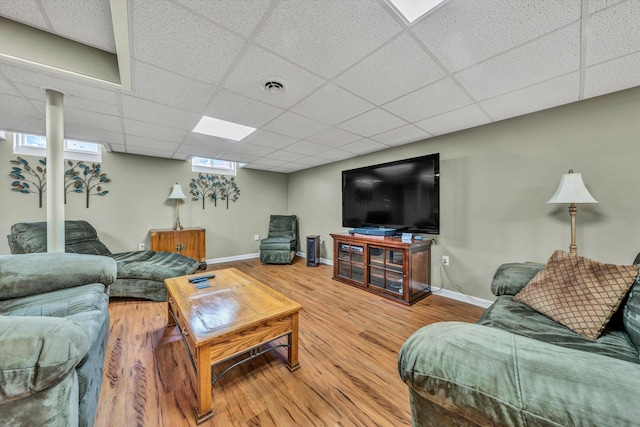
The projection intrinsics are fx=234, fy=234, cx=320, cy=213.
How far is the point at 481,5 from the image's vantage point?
3.71 ft

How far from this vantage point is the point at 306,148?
3518mm

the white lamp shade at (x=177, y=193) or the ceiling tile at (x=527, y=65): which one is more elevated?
the ceiling tile at (x=527, y=65)

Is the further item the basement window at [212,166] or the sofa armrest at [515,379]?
the basement window at [212,166]

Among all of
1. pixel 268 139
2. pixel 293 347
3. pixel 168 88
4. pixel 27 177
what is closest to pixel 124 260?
pixel 27 177

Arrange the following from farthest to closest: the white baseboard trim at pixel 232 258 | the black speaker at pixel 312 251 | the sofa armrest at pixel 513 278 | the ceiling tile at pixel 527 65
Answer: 1. the white baseboard trim at pixel 232 258
2. the black speaker at pixel 312 251
3. the sofa armrest at pixel 513 278
4. the ceiling tile at pixel 527 65

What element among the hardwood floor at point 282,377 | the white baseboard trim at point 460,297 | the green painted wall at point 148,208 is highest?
the green painted wall at point 148,208

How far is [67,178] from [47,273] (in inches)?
106

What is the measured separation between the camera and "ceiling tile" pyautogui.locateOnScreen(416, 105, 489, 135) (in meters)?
2.26

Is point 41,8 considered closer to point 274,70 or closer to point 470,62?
point 274,70

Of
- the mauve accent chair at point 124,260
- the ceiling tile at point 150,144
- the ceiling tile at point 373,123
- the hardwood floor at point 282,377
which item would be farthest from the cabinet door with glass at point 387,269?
the ceiling tile at point 150,144

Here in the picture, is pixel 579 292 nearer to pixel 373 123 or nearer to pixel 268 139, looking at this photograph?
pixel 373 123

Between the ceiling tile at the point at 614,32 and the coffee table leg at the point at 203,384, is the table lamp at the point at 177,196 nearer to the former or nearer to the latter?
the coffee table leg at the point at 203,384

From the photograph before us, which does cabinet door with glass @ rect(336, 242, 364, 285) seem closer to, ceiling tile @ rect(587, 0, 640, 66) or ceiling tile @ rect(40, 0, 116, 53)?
ceiling tile @ rect(587, 0, 640, 66)

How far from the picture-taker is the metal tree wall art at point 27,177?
121 inches
